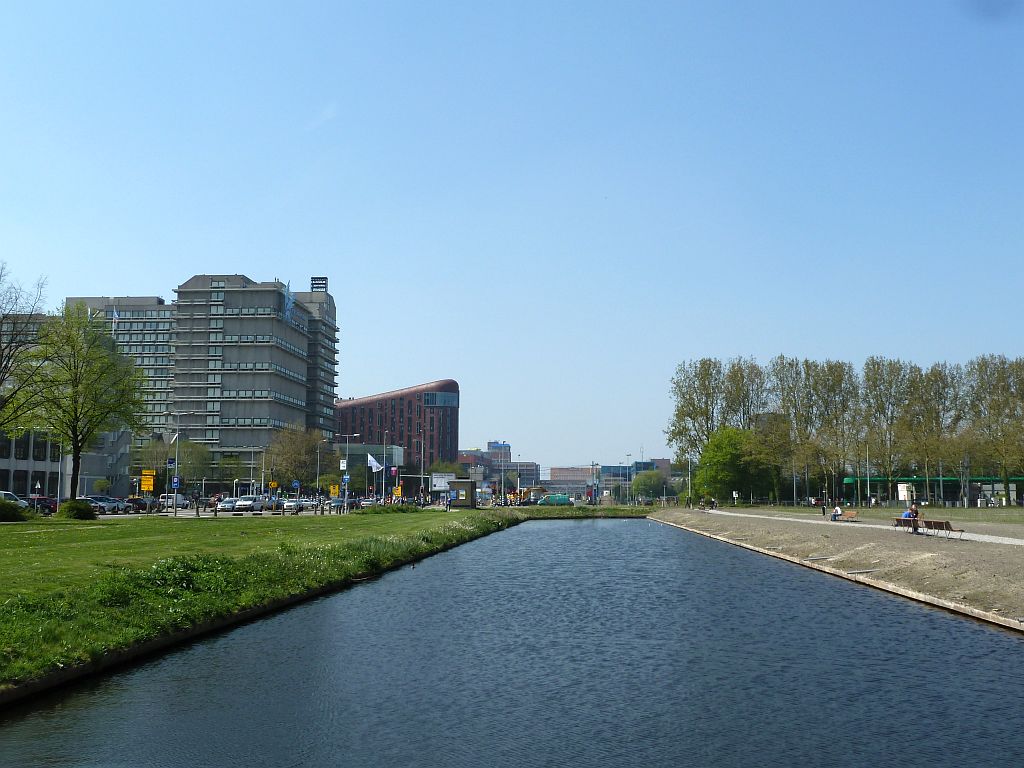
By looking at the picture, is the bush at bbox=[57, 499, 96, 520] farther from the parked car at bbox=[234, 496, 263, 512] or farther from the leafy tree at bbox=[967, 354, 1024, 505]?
the leafy tree at bbox=[967, 354, 1024, 505]

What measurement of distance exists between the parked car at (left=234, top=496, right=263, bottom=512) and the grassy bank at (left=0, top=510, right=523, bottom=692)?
58918mm

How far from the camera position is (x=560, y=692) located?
19344 millimetres

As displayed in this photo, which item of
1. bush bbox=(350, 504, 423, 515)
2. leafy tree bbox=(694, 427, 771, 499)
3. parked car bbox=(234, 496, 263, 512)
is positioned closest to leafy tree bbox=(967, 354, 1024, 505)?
leafy tree bbox=(694, 427, 771, 499)

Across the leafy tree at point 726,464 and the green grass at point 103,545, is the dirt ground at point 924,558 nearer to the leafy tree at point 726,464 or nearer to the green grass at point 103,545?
the green grass at point 103,545

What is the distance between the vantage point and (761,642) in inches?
989

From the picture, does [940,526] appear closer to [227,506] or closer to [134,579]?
[134,579]

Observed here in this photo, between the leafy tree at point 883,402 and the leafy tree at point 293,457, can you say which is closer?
the leafy tree at point 883,402

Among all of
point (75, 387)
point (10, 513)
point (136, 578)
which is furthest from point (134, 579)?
point (75, 387)

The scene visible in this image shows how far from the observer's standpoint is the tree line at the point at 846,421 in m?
114

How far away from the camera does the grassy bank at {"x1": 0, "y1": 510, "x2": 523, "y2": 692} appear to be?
2073 cm

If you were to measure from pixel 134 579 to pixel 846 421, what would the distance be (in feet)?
367

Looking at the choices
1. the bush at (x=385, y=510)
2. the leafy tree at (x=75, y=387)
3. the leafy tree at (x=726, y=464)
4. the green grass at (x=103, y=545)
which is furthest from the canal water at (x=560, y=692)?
the leafy tree at (x=726, y=464)

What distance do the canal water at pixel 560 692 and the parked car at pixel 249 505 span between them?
86.1 m

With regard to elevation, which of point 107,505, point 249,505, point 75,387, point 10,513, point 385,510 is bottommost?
point 385,510
